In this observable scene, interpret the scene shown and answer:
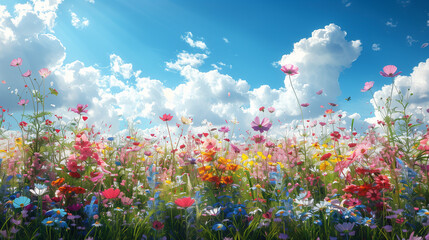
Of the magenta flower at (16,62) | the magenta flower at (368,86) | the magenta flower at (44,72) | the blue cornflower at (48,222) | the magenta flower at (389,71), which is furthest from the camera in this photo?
the magenta flower at (16,62)

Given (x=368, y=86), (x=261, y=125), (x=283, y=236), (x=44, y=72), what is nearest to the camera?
(x=283, y=236)

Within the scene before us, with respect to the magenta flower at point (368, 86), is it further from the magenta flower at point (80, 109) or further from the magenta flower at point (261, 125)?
the magenta flower at point (80, 109)

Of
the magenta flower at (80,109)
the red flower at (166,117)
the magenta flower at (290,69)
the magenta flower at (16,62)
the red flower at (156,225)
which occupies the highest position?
the magenta flower at (16,62)

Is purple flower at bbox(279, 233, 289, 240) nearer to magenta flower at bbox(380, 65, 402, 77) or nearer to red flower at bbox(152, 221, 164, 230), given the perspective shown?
red flower at bbox(152, 221, 164, 230)

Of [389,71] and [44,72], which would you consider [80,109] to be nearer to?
[44,72]

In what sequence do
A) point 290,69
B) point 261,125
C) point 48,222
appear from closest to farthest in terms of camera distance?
point 48,222 < point 261,125 < point 290,69

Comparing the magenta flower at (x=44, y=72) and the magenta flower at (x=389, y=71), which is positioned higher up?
the magenta flower at (x=44, y=72)

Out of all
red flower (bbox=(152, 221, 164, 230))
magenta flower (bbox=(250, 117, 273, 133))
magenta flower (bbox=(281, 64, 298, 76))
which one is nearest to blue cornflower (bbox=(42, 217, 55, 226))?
red flower (bbox=(152, 221, 164, 230))

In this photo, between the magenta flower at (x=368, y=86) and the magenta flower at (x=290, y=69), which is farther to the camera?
the magenta flower at (x=290, y=69)

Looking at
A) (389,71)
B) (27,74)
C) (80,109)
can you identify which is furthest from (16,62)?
(389,71)

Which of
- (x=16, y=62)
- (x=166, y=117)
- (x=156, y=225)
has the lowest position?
(x=156, y=225)

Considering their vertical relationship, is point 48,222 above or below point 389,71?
below

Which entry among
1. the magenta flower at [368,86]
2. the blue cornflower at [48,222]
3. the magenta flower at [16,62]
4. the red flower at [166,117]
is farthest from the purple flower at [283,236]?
the magenta flower at [16,62]

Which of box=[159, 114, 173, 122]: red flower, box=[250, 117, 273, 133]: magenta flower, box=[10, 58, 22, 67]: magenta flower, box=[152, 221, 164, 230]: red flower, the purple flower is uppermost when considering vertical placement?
box=[10, 58, 22, 67]: magenta flower
